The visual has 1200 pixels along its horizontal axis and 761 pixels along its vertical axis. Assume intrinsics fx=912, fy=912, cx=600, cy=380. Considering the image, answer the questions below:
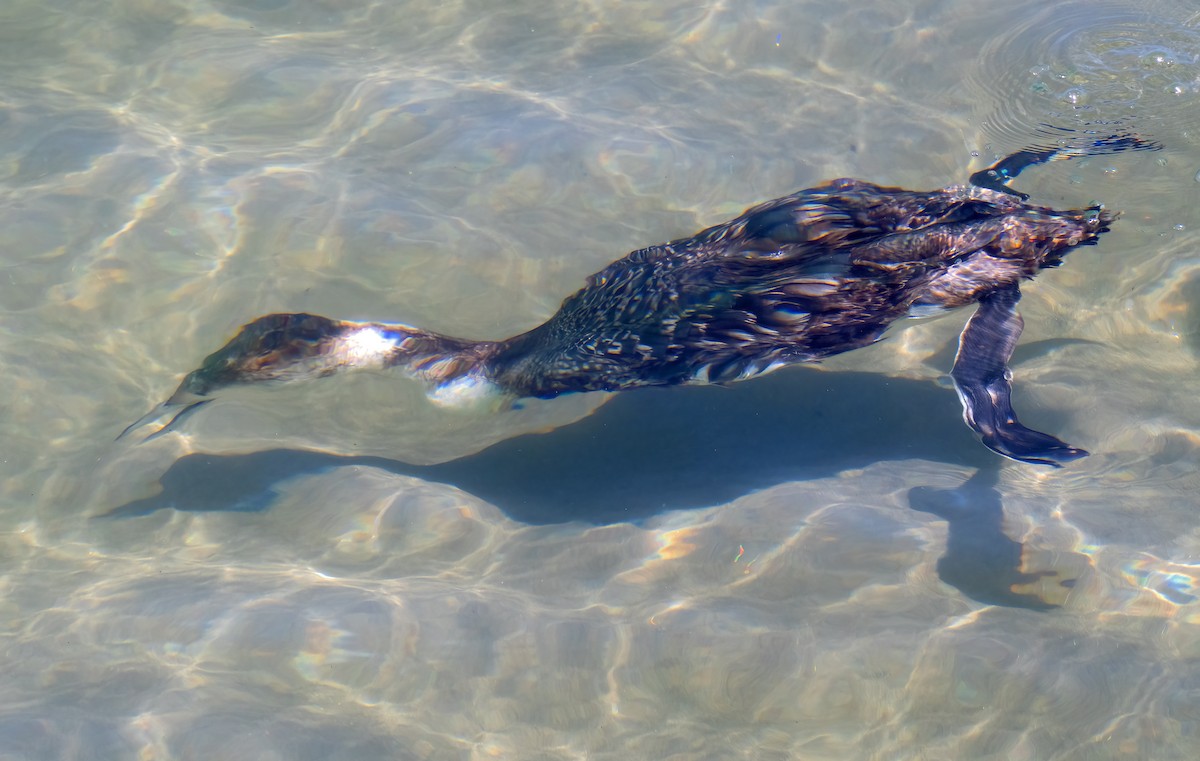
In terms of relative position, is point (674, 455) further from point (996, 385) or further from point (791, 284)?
point (996, 385)

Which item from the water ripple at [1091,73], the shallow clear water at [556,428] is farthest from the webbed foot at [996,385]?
the water ripple at [1091,73]

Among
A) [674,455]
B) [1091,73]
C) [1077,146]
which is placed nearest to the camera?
[674,455]

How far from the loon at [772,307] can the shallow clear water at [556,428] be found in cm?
51

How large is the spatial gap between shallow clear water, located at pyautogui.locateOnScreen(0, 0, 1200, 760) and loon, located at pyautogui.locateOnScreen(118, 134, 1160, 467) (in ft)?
1.68

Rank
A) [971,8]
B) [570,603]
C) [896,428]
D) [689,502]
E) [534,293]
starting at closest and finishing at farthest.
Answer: [570,603] < [689,502] < [896,428] < [534,293] < [971,8]

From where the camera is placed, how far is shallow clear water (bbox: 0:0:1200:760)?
4.90 m

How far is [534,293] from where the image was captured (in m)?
7.49

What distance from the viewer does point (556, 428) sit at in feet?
22.7

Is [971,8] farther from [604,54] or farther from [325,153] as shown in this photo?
[325,153]

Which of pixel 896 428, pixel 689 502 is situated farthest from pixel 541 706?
pixel 896 428

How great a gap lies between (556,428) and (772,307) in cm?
194

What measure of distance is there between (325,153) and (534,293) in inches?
95.8

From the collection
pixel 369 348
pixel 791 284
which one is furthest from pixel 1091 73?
pixel 369 348

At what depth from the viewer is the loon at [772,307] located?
5980 millimetres
